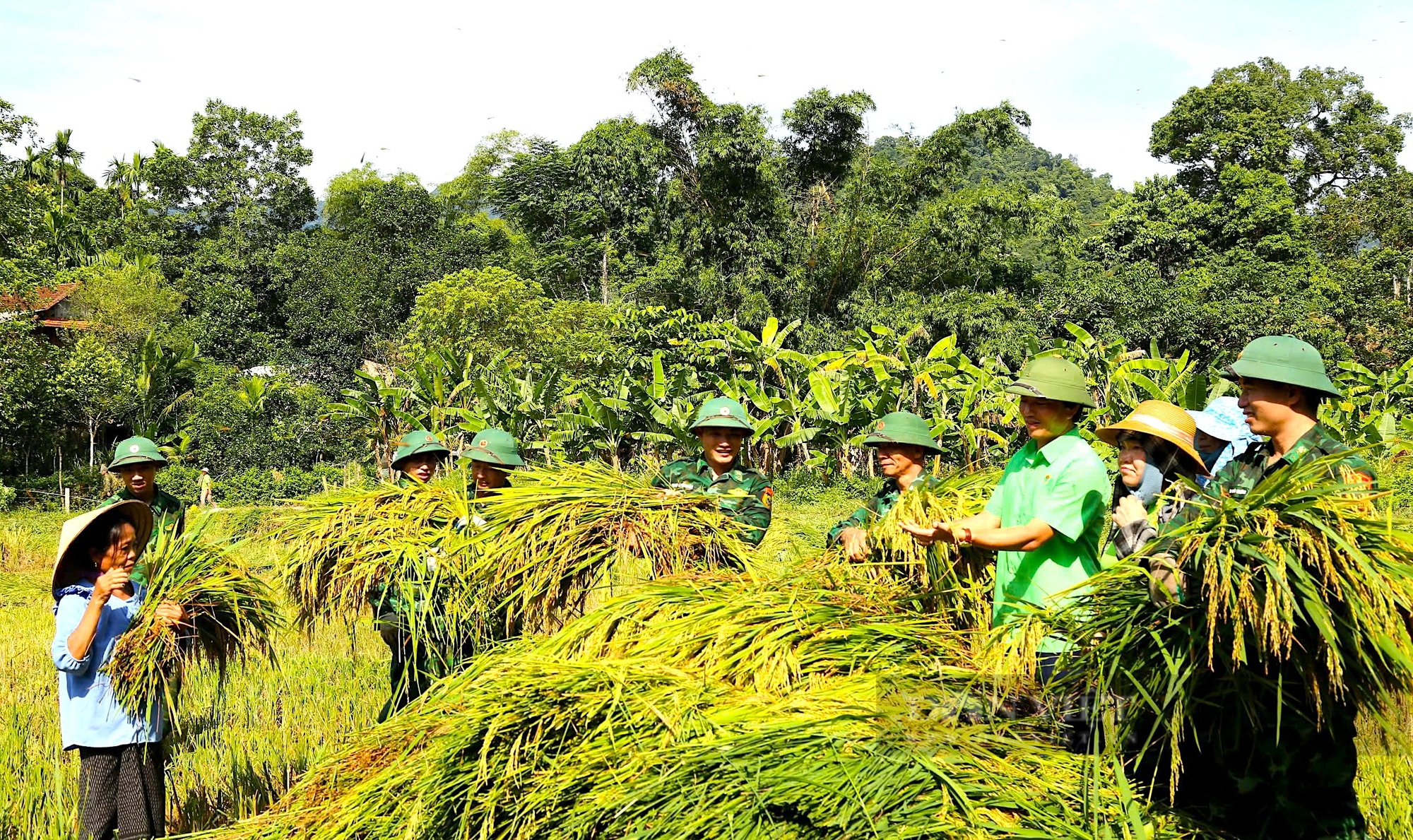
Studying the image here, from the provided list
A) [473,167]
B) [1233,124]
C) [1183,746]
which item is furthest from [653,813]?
[473,167]

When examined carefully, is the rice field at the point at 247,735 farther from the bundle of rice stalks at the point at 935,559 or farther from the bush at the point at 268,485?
the bush at the point at 268,485

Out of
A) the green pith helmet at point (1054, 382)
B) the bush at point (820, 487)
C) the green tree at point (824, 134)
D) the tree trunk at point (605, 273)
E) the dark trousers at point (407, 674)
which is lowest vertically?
the bush at point (820, 487)

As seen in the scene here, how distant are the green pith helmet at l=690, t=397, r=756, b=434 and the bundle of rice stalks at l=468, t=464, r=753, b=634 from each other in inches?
30.7

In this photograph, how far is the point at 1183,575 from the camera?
2037 mm

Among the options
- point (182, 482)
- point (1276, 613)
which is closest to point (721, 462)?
point (1276, 613)

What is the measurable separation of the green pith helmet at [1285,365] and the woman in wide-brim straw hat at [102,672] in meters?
3.26

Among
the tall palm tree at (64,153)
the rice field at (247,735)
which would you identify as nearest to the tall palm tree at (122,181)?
the tall palm tree at (64,153)

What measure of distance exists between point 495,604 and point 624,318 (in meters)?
14.8

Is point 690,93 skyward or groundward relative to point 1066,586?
skyward

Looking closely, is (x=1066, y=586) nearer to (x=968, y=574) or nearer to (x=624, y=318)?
(x=968, y=574)

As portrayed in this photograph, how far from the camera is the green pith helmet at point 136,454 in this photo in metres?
4.78

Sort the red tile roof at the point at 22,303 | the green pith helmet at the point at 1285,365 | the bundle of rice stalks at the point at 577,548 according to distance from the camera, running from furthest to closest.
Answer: the red tile roof at the point at 22,303 < the bundle of rice stalks at the point at 577,548 < the green pith helmet at the point at 1285,365

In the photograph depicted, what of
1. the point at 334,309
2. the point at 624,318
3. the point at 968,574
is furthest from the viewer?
the point at 334,309

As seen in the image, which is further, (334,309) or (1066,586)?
(334,309)
